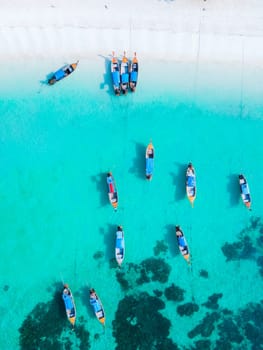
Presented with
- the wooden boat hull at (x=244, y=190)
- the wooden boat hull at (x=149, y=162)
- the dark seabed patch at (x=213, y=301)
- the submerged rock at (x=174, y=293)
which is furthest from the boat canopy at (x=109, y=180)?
the dark seabed patch at (x=213, y=301)

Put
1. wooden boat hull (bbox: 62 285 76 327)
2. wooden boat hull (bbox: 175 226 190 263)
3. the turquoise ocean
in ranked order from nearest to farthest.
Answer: wooden boat hull (bbox: 62 285 76 327) → the turquoise ocean → wooden boat hull (bbox: 175 226 190 263)

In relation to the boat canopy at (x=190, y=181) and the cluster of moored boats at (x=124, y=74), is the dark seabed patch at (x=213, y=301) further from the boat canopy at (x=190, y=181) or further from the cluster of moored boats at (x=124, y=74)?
the cluster of moored boats at (x=124, y=74)

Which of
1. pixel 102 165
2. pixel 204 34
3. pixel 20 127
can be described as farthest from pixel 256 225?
pixel 20 127

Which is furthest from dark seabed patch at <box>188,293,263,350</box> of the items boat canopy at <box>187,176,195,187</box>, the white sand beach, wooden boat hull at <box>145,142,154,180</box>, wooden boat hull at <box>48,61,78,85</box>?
wooden boat hull at <box>48,61,78,85</box>

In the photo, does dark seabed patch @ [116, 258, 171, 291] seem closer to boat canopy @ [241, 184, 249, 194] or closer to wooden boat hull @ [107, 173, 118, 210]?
wooden boat hull @ [107, 173, 118, 210]

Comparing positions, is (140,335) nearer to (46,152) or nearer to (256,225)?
(256,225)

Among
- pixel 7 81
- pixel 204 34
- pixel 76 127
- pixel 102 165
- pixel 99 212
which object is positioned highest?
pixel 204 34
